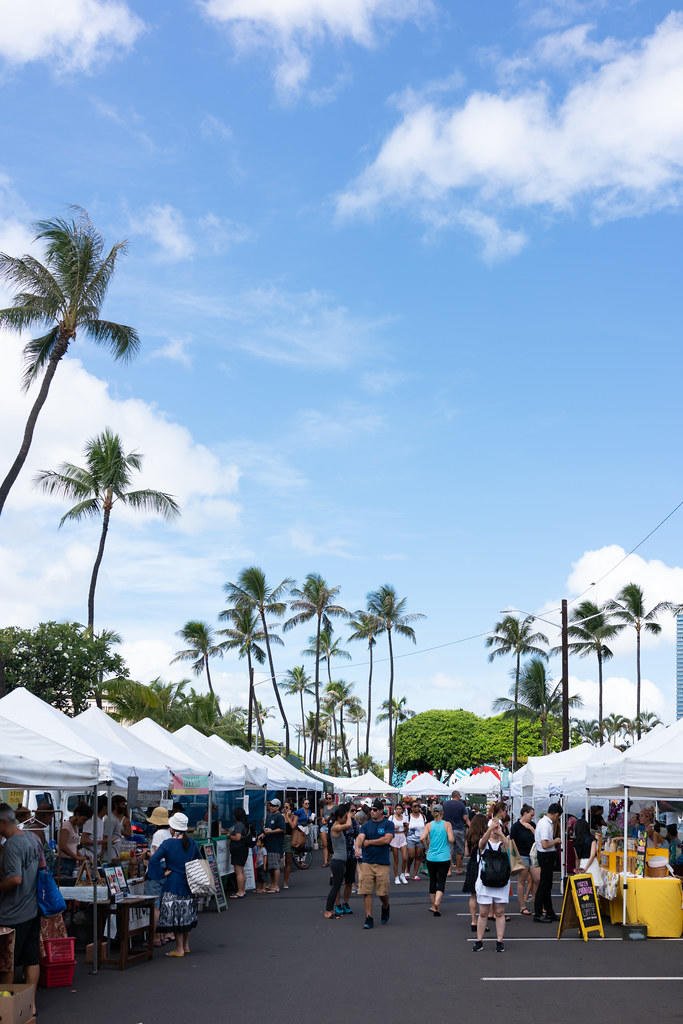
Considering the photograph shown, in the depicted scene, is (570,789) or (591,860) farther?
(570,789)

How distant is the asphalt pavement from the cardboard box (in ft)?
2.47

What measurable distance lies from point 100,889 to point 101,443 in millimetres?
33710

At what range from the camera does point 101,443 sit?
45188 millimetres

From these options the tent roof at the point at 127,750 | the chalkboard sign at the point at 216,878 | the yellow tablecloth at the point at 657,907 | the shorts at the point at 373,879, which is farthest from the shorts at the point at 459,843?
the yellow tablecloth at the point at 657,907

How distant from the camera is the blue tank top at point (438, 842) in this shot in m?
18.0

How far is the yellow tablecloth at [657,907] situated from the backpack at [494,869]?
2434 millimetres

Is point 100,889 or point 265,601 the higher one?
point 265,601

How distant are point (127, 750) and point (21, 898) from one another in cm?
766

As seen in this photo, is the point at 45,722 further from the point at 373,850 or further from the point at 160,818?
the point at 373,850

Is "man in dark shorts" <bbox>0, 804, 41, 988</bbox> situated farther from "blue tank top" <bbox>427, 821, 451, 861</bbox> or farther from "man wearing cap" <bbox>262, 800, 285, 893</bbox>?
"man wearing cap" <bbox>262, 800, 285, 893</bbox>

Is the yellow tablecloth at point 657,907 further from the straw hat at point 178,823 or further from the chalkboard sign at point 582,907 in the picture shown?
the straw hat at point 178,823

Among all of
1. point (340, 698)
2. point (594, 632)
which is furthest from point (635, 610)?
point (340, 698)

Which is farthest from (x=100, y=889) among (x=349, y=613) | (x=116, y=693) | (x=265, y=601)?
(x=349, y=613)

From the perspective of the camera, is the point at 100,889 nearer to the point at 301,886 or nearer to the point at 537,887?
the point at 537,887
